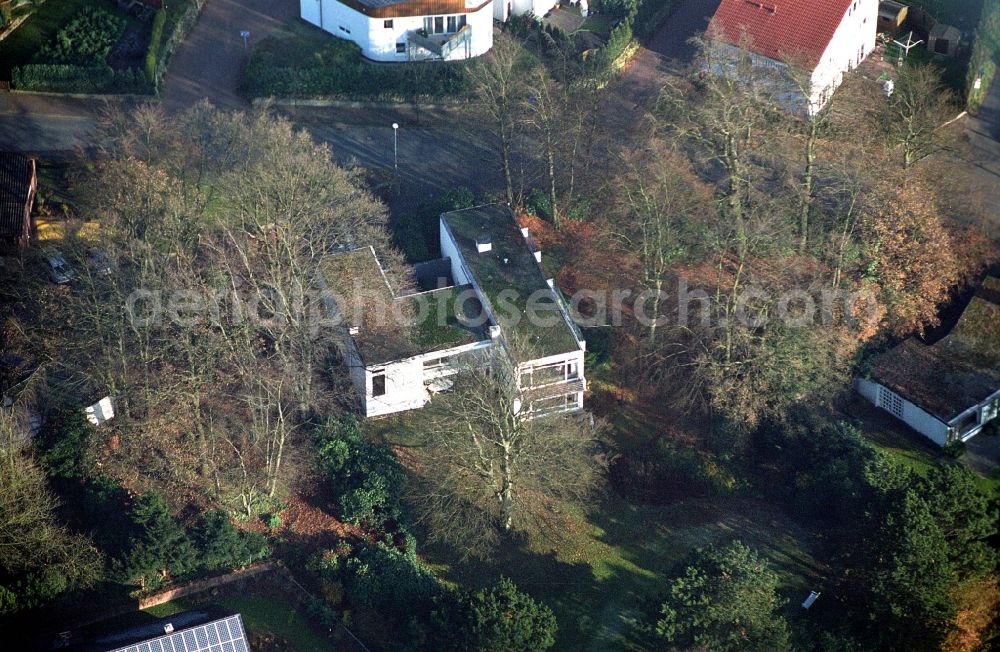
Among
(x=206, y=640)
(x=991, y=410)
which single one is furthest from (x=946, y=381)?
(x=206, y=640)

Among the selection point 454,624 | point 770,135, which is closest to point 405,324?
point 454,624

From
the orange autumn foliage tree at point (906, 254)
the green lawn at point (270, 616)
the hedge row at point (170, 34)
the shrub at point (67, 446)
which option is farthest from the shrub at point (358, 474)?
the hedge row at point (170, 34)

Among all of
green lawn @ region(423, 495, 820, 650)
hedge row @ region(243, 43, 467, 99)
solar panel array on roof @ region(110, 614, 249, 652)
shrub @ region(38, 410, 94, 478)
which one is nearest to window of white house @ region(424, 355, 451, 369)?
green lawn @ region(423, 495, 820, 650)

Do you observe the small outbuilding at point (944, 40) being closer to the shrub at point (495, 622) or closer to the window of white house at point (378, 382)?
the window of white house at point (378, 382)

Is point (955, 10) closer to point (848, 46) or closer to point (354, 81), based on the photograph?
point (848, 46)

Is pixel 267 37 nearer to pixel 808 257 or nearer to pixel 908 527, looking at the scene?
pixel 808 257

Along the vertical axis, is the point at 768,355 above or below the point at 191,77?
below
